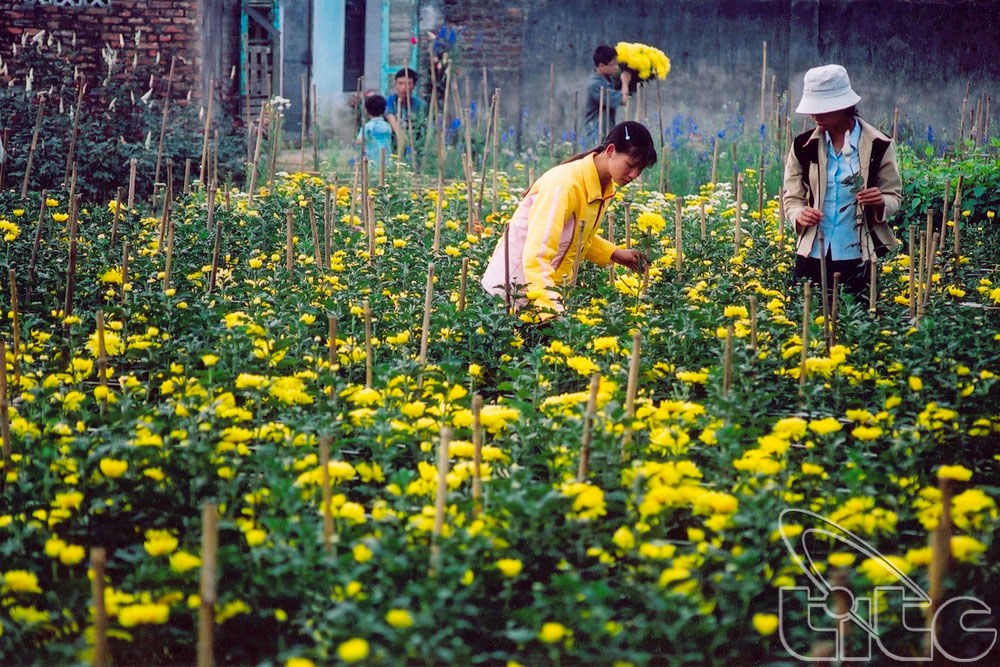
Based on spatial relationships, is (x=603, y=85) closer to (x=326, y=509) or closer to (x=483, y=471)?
(x=483, y=471)

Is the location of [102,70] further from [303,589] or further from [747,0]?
[303,589]

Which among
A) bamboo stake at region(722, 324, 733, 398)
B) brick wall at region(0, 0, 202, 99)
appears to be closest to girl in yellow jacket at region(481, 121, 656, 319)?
bamboo stake at region(722, 324, 733, 398)

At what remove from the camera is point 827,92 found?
423cm

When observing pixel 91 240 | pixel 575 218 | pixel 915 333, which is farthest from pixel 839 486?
pixel 91 240

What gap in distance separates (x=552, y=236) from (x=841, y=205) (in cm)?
127

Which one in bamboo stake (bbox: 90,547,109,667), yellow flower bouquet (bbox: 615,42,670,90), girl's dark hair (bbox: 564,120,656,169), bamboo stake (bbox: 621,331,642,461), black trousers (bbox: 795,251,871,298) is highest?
yellow flower bouquet (bbox: 615,42,670,90)

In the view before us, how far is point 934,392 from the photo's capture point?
318cm

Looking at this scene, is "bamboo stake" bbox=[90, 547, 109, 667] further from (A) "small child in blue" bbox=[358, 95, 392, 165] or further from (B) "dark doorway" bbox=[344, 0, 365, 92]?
(B) "dark doorway" bbox=[344, 0, 365, 92]

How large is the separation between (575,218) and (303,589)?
239 centimetres

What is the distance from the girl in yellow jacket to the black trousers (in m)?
0.74

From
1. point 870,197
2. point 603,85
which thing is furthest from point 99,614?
point 603,85

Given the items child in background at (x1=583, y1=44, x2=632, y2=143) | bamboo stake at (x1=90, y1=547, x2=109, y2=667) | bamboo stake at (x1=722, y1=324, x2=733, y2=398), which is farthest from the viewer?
child in background at (x1=583, y1=44, x2=632, y2=143)

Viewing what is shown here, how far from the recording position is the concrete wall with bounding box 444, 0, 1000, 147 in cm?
1351

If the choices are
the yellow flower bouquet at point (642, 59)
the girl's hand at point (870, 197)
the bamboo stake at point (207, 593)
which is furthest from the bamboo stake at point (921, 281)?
the yellow flower bouquet at point (642, 59)
